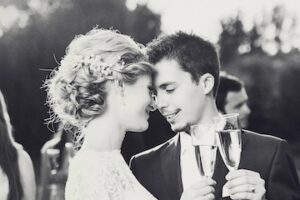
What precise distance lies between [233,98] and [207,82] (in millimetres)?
162

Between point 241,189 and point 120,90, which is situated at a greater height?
point 120,90

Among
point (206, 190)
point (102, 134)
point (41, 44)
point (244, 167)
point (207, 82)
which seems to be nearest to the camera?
point (206, 190)

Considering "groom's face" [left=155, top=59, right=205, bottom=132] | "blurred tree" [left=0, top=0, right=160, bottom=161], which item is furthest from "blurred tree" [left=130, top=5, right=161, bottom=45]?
"groom's face" [left=155, top=59, right=205, bottom=132]

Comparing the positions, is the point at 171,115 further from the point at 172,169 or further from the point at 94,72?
the point at 94,72

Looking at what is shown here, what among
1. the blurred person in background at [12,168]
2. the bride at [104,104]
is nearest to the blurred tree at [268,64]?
the bride at [104,104]

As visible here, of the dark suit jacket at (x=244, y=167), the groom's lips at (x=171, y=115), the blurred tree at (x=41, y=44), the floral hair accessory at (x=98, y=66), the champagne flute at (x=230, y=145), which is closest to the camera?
the champagne flute at (x=230, y=145)

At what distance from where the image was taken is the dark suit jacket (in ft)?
5.90

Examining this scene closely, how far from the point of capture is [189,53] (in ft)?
6.20

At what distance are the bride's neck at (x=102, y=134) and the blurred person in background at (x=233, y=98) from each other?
484mm

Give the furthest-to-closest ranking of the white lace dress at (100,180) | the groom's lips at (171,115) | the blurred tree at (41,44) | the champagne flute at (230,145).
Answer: the blurred tree at (41,44), the groom's lips at (171,115), the white lace dress at (100,180), the champagne flute at (230,145)

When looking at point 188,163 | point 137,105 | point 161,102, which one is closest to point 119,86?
point 137,105

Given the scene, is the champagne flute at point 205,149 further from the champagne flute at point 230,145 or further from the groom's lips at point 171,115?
the groom's lips at point 171,115

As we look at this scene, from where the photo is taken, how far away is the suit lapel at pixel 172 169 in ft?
6.15

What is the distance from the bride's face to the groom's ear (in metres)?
0.23
